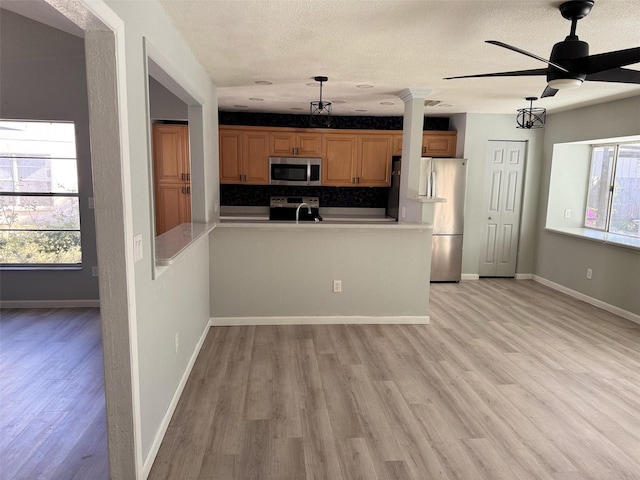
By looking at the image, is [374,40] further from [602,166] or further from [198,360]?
[602,166]

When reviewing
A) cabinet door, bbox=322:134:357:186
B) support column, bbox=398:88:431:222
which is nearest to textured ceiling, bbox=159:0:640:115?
support column, bbox=398:88:431:222

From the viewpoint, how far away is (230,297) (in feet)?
13.4

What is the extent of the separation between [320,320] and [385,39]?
2628 mm

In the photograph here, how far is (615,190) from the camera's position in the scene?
5.29m

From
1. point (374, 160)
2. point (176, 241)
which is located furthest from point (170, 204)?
point (374, 160)

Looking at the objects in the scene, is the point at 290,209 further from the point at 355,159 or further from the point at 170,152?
the point at 170,152

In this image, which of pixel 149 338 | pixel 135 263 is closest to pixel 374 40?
pixel 135 263

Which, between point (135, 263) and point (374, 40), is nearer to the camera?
point (135, 263)

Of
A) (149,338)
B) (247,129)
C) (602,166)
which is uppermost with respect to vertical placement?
(247,129)

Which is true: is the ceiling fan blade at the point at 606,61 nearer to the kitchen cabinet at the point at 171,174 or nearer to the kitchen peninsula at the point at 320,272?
the kitchen peninsula at the point at 320,272

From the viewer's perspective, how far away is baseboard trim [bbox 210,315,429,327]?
410 cm

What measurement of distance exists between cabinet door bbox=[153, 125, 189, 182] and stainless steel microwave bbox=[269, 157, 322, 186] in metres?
1.23

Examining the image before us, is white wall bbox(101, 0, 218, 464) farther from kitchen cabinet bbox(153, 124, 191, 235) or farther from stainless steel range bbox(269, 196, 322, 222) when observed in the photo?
stainless steel range bbox(269, 196, 322, 222)

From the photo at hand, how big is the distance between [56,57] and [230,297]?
2.98 m
